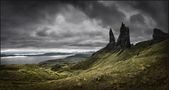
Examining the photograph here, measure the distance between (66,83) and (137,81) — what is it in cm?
4530

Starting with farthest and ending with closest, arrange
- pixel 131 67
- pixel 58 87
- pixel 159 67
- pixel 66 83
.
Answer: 1. pixel 131 67
2. pixel 159 67
3. pixel 66 83
4. pixel 58 87

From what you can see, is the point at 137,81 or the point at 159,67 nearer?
the point at 137,81

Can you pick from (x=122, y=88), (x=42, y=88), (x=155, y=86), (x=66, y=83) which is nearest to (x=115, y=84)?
(x=122, y=88)

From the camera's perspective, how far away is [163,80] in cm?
11231

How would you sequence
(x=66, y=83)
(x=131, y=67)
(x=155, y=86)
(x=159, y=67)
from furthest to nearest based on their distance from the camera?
(x=131, y=67) < (x=159, y=67) < (x=66, y=83) < (x=155, y=86)

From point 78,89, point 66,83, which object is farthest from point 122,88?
point 66,83

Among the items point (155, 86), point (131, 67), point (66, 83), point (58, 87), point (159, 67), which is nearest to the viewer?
point (155, 86)

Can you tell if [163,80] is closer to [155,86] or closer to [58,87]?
[155,86]

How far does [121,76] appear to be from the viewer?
130 meters

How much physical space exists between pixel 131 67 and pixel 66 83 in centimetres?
5492

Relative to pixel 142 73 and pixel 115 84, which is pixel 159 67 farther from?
pixel 115 84

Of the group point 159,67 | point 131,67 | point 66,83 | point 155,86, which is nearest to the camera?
point 155,86

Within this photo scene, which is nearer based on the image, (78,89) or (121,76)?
(78,89)

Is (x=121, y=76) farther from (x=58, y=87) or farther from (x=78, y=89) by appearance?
(x=58, y=87)
